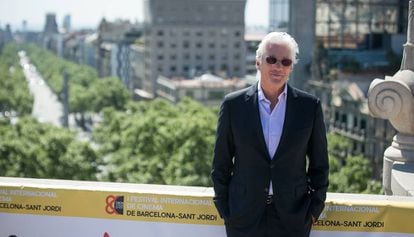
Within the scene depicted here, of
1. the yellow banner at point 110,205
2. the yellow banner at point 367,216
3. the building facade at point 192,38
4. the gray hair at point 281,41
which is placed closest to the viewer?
the gray hair at point 281,41

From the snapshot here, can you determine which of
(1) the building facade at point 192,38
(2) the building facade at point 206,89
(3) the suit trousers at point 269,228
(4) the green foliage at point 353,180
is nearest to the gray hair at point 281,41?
(3) the suit trousers at point 269,228

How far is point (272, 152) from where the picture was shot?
6.55 m

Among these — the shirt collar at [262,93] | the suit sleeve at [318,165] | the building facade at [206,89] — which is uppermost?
the shirt collar at [262,93]

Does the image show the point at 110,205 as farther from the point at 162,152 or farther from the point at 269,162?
the point at 162,152

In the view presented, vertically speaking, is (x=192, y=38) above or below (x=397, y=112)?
below

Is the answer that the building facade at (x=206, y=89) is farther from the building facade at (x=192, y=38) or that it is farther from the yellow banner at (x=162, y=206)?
the yellow banner at (x=162, y=206)

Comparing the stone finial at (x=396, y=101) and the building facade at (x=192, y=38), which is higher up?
the stone finial at (x=396, y=101)

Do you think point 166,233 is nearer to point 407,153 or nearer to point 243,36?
point 407,153

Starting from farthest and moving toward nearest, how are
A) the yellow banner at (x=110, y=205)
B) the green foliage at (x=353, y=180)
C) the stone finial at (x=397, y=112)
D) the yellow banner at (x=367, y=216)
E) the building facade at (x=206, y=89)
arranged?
the building facade at (x=206, y=89) < the green foliage at (x=353, y=180) < the stone finial at (x=397, y=112) < the yellow banner at (x=110, y=205) < the yellow banner at (x=367, y=216)

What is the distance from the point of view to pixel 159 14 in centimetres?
12750

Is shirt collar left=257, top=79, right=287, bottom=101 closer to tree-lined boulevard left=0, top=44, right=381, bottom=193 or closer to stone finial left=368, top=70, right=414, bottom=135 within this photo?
stone finial left=368, top=70, right=414, bottom=135

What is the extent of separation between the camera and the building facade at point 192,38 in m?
127

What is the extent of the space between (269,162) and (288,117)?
17.7 inches

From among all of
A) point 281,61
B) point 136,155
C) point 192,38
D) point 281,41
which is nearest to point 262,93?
point 281,61
